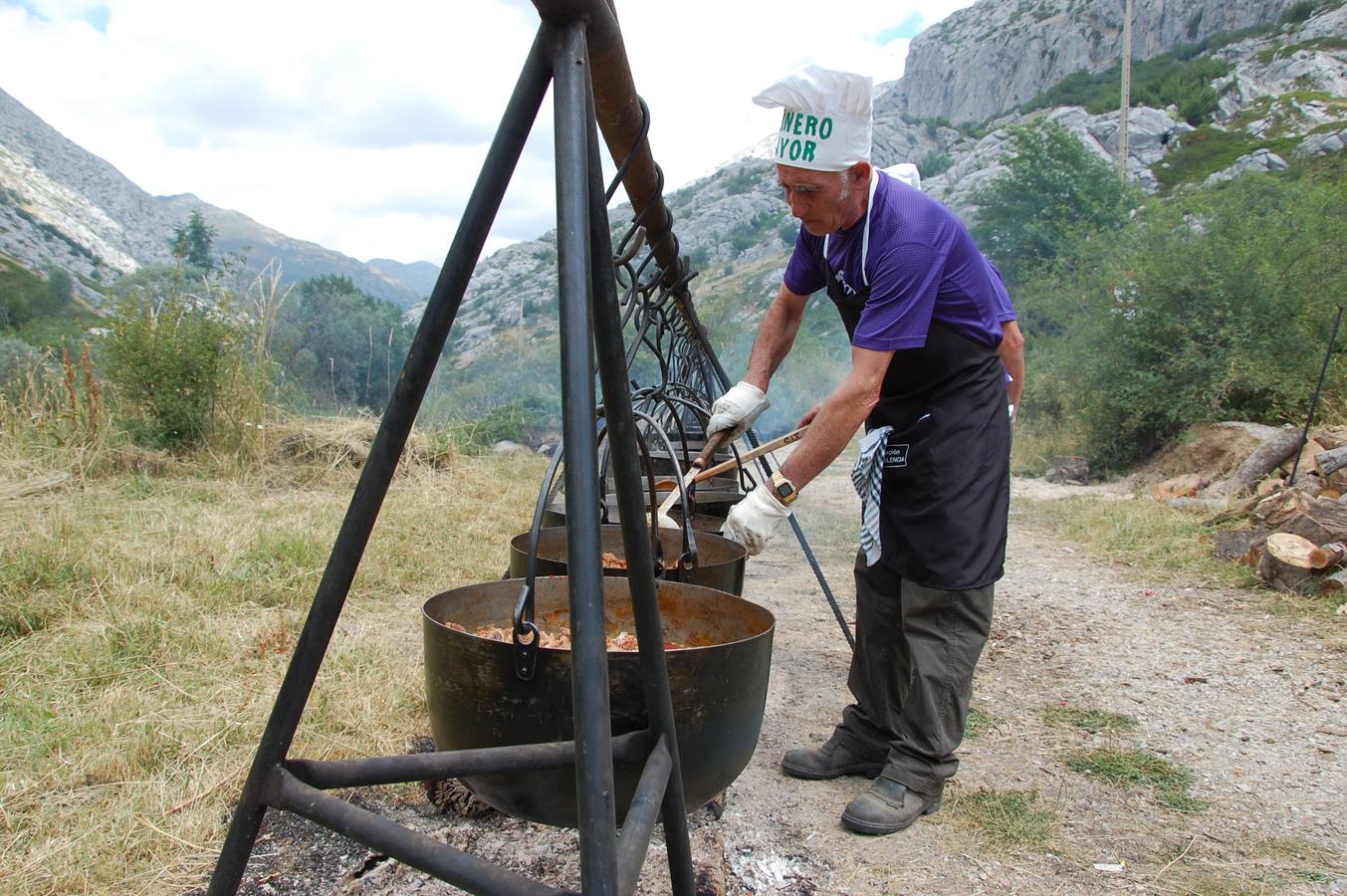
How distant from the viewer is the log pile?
4898 millimetres

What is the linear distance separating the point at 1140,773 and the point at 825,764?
105cm

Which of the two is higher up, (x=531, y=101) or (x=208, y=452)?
(x=531, y=101)

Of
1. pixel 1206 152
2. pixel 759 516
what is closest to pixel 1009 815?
pixel 759 516

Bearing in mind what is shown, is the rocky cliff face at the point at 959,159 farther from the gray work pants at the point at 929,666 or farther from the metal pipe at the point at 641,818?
the metal pipe at the point at 641,818

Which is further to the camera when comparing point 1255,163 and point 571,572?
point 1255,163

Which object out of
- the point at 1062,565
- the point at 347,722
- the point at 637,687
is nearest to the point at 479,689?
the point at 637,687

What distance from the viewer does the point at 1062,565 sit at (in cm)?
602

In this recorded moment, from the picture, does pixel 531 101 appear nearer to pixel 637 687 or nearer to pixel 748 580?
pixel 637 687

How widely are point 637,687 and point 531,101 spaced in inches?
37.2

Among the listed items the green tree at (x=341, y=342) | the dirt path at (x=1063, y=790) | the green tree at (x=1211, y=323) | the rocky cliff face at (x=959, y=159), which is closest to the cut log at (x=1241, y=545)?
the dirt path at (x=1063, y=790)

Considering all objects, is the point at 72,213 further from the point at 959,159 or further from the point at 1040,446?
the point at 959,159

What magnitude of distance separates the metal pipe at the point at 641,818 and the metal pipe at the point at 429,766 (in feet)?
0.44

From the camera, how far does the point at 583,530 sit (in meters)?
0.96

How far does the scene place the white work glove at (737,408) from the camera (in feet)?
8.86
